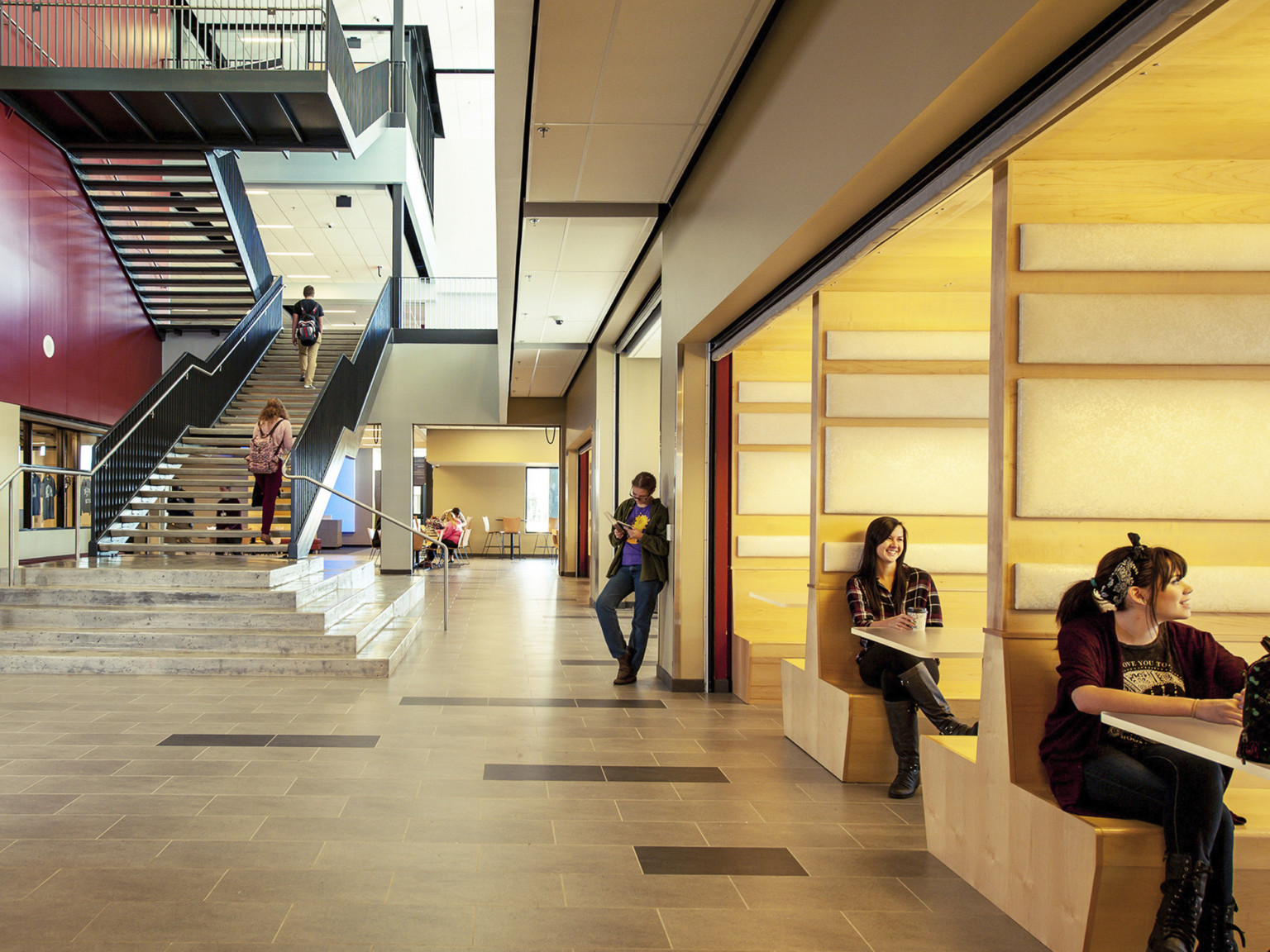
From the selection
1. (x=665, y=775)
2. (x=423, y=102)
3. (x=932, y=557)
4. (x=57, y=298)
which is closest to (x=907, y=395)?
(x=932, y=557)

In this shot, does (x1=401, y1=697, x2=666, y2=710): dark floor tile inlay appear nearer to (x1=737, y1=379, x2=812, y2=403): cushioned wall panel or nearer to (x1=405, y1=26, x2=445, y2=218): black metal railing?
(x1=737, y1=379, x2=812, y2=403): cushioned wall panel

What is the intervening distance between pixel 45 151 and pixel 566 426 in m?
8.75

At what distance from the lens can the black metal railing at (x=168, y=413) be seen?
9445mm

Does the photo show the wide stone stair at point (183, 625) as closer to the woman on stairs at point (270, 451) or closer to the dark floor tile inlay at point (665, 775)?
the woman on stairs at point (270, 451)

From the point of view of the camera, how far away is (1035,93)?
2.50 metres

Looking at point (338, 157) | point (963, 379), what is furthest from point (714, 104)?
point (338, 157)

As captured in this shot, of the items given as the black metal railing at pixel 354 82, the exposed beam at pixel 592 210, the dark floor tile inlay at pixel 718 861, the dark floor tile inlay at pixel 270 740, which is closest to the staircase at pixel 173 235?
the black metal railing at pixel 354 82

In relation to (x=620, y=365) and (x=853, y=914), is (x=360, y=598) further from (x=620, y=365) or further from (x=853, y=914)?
(x=853, y=914)

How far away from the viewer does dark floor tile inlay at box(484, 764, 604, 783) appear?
427cm

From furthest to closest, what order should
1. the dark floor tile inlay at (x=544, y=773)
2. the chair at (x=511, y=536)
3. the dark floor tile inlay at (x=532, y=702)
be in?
the chair at (x=511, y=536) < the dark floor tile inlay at (x=532, y=702) < the dark floor tile inlay at (x=544, y=773)

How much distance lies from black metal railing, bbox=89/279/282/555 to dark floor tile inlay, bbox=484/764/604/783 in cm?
676

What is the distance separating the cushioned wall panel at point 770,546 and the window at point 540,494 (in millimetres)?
17913

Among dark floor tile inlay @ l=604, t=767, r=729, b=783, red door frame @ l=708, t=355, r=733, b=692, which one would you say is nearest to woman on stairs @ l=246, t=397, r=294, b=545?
red door frame @ l=708, t=355, r=733, b=692

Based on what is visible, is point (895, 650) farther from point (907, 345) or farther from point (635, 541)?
point (635, 541)
